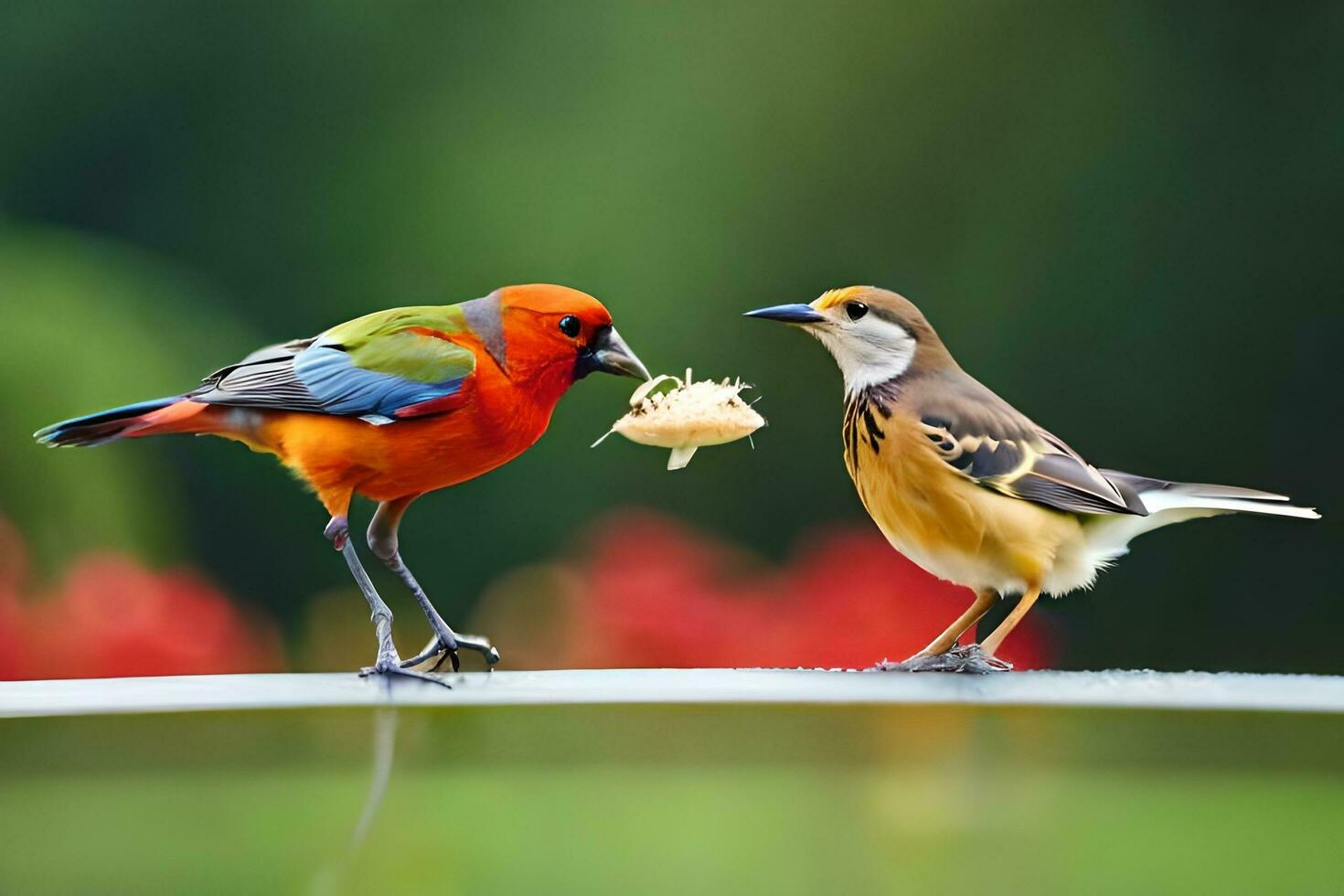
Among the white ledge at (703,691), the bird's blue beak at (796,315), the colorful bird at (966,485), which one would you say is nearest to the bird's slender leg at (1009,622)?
the colorful bird at (966,485)

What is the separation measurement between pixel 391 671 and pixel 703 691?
0.57 meters

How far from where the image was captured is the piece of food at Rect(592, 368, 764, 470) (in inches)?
83.6

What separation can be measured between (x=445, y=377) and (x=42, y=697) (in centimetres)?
70

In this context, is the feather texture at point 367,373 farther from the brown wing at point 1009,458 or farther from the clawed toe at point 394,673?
the brown wing at point 1009,458

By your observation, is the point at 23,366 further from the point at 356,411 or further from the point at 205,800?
the point at 205,800

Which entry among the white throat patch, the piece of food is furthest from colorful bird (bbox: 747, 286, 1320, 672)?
the piece of food

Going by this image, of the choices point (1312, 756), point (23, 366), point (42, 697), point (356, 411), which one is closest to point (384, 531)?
point (356, 411)

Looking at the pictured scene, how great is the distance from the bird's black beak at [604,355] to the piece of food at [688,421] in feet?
0.15

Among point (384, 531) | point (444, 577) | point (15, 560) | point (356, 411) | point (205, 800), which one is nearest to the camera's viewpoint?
point (205, 800)

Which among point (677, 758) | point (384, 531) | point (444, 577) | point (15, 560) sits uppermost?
point (677, 758)

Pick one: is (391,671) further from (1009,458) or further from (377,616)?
(1009,458)

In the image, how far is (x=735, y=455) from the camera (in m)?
3.98

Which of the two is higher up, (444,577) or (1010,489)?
(1010,489)

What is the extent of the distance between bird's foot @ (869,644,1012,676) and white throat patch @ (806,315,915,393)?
0.38m
